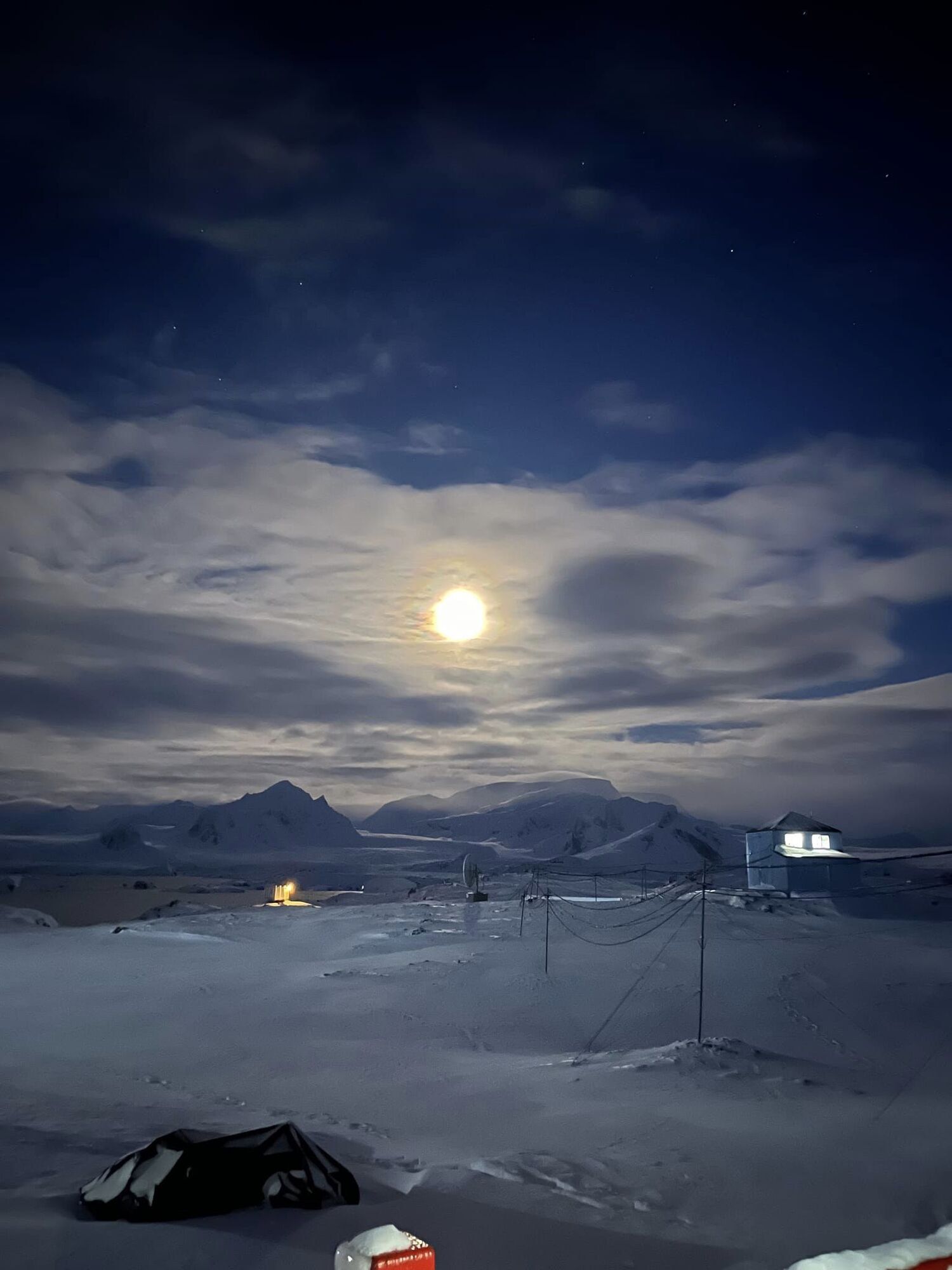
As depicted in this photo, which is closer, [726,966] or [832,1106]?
[832,1106]

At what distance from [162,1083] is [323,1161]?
32.2 ft

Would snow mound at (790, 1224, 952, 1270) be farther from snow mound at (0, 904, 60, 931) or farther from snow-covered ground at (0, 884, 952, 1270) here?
snow mound at (0, 904, 60, 931)

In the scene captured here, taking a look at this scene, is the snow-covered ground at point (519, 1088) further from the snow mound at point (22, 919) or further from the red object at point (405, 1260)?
the snow mound at point (22, 919)

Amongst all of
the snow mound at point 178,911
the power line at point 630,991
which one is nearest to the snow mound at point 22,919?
the snow mound at point 178,911

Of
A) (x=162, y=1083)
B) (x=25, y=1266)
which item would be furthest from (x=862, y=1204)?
(x=162, y=1083)

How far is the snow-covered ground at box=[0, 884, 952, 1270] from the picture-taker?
29.4 feet

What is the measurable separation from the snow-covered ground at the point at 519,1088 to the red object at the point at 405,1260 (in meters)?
3.55

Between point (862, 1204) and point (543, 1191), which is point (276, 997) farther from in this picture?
point (862, 1204)

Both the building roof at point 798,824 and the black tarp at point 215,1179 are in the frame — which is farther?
the building roof at point 798,824

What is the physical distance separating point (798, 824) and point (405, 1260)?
58249 millimetres

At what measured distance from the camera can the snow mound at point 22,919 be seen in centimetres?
5506

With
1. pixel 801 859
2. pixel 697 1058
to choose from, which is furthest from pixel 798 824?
pixel 697 1058

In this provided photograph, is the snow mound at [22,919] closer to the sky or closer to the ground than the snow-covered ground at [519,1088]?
closer to the ground

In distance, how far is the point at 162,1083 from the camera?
57.5 feet
